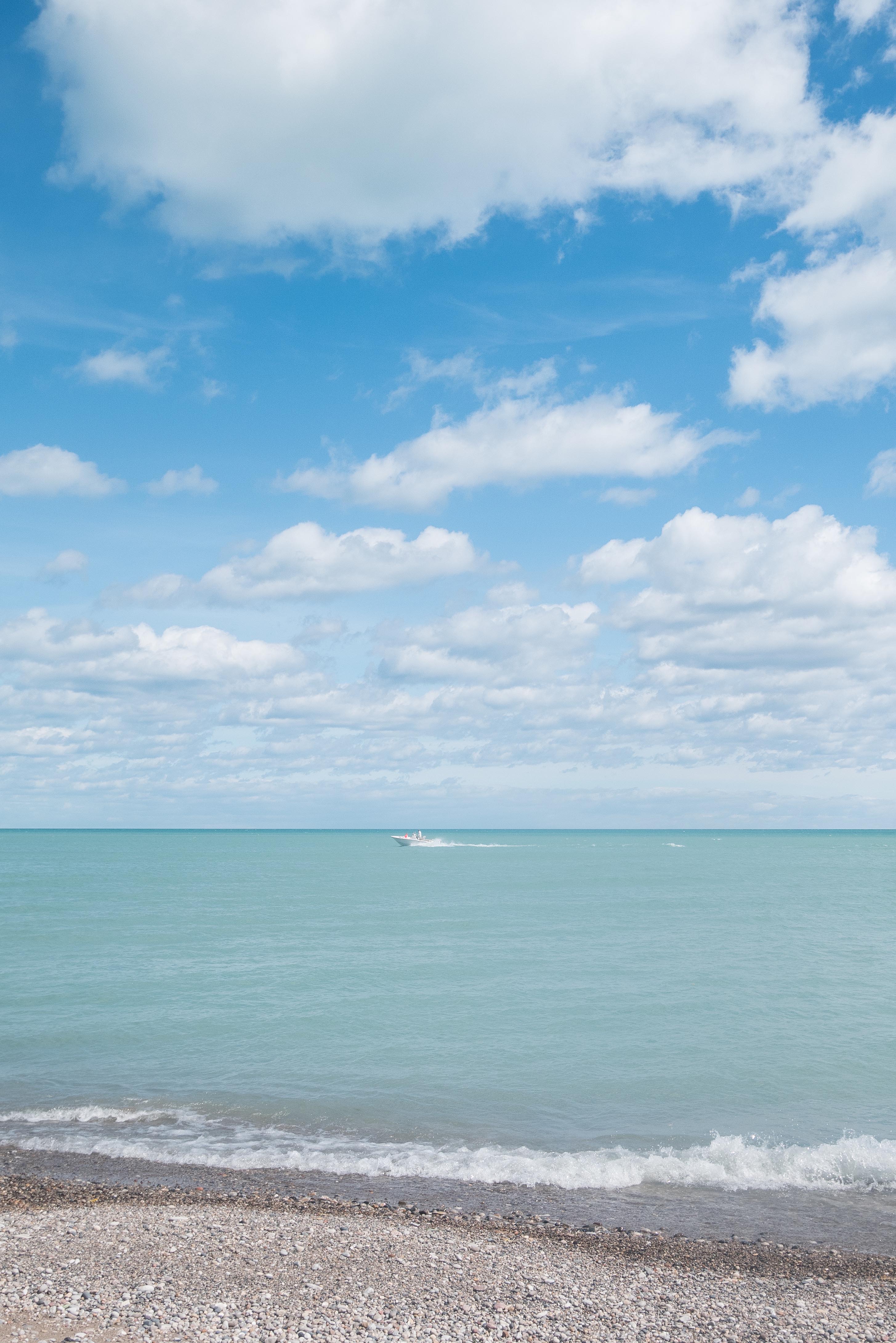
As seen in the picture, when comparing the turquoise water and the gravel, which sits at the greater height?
the gravel

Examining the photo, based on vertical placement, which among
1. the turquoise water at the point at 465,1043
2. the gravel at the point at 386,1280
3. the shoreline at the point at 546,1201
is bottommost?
the turquoise water at the point at 465,1043

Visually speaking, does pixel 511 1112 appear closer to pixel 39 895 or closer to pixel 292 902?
pixel 292 902

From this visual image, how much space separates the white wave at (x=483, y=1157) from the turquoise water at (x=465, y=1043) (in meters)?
0.07

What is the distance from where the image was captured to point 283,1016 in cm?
2998

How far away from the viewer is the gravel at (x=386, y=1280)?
35.2 feet

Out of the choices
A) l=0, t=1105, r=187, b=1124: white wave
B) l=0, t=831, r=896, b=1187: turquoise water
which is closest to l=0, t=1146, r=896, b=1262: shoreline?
l=0, t=831, r=896, b=1187: turquoise water

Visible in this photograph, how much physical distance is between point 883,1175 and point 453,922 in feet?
136

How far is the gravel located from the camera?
10727mm

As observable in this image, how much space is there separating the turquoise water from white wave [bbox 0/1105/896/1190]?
2.7 inches

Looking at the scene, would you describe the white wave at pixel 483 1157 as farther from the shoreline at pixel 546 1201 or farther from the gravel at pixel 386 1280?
the gravel at pixel 386 1280

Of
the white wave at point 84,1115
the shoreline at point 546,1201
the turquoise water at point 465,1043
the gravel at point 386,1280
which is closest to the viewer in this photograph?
the gravel at point 386,1280

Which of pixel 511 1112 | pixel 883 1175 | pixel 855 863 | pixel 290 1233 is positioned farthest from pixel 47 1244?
pixel 855 863

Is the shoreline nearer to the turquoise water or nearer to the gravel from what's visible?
the gravel

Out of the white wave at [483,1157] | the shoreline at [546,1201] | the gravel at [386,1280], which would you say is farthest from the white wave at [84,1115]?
the gravel at [386,1280]
